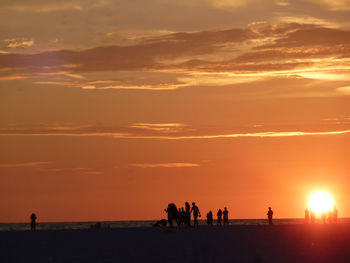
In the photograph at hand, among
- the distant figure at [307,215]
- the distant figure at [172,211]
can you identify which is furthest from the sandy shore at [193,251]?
the distant figure at [307,215]

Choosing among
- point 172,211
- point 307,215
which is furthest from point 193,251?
point 307,215

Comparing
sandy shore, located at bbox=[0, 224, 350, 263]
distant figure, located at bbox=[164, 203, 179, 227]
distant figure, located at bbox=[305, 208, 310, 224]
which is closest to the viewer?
sandy shore, located at bbox=[0, 224, 350, 263]

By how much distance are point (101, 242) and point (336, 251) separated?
42.3ft

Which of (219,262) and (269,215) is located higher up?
(269,215)

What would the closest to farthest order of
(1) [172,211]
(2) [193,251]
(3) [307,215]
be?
(2) [193,251]
(1) [172,211]
(3) [307,215]

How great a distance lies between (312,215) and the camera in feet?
211

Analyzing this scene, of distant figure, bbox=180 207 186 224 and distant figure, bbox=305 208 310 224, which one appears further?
distant figure, bbox=305 208 310 224

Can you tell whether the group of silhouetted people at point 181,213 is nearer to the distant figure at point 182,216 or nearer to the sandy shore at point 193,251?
the distant figure at point 182,216

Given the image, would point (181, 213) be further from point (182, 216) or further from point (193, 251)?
point (193, 251)

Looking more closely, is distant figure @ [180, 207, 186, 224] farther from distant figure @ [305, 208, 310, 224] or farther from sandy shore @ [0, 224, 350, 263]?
sandy shore @ [0, 224, 350, 263]

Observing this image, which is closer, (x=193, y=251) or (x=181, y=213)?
(x=193, y=251)

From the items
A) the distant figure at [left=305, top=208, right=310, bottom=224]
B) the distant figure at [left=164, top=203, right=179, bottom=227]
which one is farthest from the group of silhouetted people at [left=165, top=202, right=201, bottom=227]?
the distant figure at [left=305, top=208, right=310, bottom=224]

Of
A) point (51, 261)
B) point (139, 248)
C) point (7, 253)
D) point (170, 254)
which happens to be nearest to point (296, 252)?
point (170, 254)

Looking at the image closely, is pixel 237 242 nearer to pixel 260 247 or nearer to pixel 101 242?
pixel 260 247
